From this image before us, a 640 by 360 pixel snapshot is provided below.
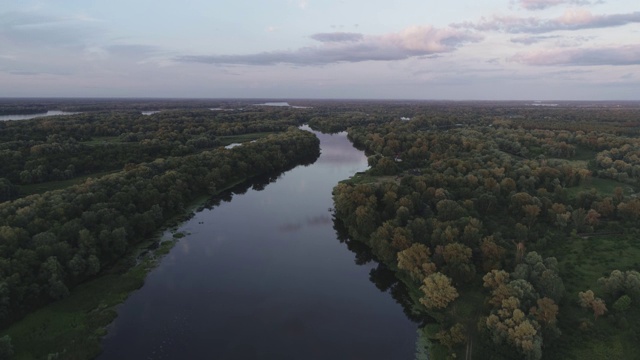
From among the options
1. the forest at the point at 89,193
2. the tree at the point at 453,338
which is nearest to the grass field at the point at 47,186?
the forest at the point at 89,193

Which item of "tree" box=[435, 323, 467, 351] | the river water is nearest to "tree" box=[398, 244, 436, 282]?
the river water

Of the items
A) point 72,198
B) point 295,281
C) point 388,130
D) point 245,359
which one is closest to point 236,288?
point 295,281

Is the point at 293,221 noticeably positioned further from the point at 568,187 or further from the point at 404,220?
the point at 568,187

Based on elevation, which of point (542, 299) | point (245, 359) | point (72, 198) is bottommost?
point (245, 359)

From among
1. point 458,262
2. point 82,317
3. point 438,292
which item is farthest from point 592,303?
point 82,317

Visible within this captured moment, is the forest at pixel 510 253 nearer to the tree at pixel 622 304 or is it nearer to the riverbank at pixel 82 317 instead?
the tree at pixel 622 304

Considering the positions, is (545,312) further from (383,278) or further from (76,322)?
(76,322)

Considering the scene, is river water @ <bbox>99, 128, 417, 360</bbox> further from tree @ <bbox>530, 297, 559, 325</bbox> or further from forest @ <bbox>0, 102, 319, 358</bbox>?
tree @ <bbox>530, 297, 559, 325</bbox>
